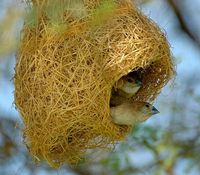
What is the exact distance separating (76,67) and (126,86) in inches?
11.6

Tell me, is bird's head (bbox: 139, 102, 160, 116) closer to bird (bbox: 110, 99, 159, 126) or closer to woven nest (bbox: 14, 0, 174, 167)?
bird (bbox: 110, 99, 159, 126)

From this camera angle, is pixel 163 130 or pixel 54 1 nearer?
pixel 54 1

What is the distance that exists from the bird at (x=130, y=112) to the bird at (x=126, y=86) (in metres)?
0.04

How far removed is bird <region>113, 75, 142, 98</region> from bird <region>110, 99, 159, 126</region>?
4 centimetres

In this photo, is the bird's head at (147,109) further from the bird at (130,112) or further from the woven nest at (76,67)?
the woven nest at (76,67)

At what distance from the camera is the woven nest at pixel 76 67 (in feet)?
8.95

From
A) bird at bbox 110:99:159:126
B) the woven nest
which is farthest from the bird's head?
the woven nest

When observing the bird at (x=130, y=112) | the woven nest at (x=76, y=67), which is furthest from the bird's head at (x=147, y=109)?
the woven nest at (x=76, y=67)

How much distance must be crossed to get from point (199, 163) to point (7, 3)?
1618 millimetres

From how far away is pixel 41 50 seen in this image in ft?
9.16

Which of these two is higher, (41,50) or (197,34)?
(197,34)

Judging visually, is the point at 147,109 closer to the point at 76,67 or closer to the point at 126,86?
the point at 126,86

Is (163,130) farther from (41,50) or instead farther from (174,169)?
(41,50)

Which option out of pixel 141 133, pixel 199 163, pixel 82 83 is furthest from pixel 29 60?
pixel 199 163
